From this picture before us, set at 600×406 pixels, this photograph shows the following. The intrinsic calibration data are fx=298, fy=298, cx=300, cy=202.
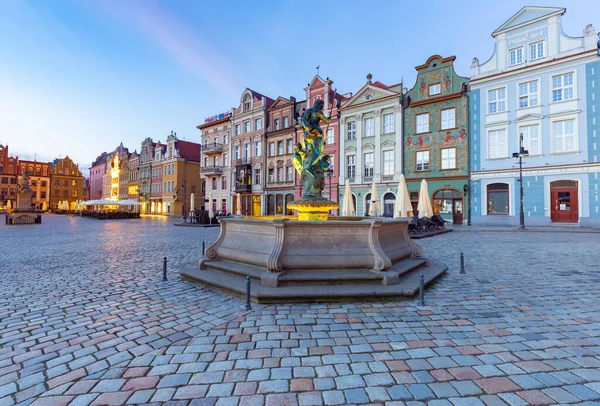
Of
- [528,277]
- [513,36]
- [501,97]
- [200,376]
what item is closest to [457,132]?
[501,97]

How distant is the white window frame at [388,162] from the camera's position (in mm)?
29953

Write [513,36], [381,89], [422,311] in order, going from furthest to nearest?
[381,89] < [513,36] < [422,311]

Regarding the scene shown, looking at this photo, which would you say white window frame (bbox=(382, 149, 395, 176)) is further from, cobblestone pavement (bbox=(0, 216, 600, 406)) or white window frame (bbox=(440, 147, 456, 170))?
cobblestone pavement (bbox=(0, 216, 600, 406))

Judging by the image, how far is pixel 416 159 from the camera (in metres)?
28.4

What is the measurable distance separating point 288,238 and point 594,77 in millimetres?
27619

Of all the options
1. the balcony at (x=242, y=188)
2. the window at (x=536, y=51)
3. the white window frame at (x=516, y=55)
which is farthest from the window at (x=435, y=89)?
the balcony at (x=242, y=188)

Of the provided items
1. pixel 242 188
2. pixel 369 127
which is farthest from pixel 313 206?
pixel 242 188

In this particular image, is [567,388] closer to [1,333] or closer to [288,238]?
[288,238]

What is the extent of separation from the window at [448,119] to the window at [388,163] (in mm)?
5222

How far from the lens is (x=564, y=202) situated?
862 inches

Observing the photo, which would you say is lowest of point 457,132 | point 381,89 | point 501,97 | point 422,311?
point 422,311

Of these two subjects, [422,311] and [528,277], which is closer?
[422,311]

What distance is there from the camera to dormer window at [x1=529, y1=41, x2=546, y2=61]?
2300cm

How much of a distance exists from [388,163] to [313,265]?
26.7 m
